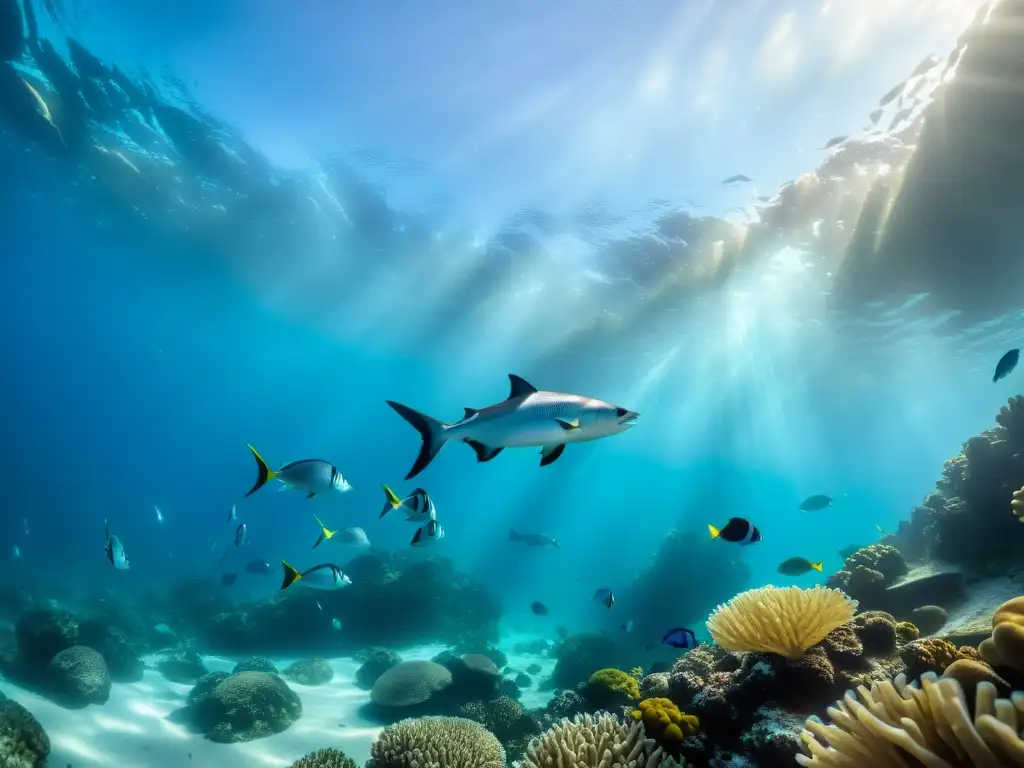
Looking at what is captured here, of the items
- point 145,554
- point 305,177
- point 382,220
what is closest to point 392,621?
point 382,220

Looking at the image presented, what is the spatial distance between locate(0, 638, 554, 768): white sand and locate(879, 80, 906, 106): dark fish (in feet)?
62.7

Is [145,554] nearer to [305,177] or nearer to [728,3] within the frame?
[305,177]

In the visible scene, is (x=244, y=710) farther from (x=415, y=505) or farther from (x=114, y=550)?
(x=415, y=505)

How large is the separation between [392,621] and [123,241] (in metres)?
29.3

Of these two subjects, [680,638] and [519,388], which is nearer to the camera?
[519,388]

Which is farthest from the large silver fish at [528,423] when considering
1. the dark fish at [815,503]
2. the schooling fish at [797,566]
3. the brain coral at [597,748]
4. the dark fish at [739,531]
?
the dark fish at [815,503]

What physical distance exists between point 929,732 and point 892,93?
16.0 metres

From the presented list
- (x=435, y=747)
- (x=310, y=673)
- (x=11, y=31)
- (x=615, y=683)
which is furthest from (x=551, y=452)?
(x=11, y=31)

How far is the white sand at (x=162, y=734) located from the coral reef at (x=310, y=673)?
3.29 ft

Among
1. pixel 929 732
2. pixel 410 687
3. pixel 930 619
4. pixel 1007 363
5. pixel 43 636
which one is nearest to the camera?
pixel 929 732

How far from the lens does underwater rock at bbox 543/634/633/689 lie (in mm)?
14320

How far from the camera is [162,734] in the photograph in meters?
8.76

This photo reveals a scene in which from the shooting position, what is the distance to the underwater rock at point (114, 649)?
485 inches

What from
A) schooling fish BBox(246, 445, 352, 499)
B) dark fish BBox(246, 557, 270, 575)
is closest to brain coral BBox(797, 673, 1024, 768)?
schooling fish BBox(246, 445, 352, 499)
